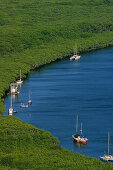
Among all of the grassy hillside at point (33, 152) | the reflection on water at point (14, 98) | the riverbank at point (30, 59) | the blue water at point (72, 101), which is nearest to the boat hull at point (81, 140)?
the blue water at point (72, 101)

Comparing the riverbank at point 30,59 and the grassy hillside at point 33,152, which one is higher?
the riverbank at point 30,59

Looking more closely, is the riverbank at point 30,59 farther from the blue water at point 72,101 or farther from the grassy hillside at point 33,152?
the grassy hillside at point 33,152

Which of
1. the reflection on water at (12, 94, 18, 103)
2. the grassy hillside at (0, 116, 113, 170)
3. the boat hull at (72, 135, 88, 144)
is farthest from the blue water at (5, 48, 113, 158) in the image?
the grassy hillside at (0, 116, 113, 170)

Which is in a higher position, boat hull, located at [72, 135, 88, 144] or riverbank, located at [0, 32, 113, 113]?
riverbank, located at [0, 32, 113, 113]

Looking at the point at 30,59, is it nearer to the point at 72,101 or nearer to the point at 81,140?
the point at 72,101

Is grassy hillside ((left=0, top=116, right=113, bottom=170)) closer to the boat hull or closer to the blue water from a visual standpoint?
the boat hull
